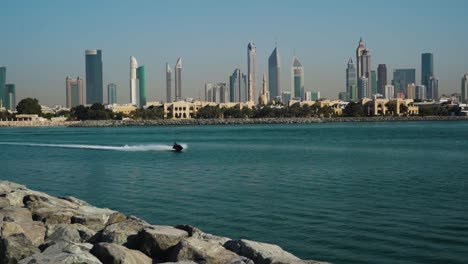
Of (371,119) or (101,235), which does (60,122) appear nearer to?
(371,119)

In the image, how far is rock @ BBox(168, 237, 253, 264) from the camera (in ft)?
26.9

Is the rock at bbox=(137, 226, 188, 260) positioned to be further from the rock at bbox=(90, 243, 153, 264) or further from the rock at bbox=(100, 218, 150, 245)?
the rock at bbox=(90, 243, 153, 264)

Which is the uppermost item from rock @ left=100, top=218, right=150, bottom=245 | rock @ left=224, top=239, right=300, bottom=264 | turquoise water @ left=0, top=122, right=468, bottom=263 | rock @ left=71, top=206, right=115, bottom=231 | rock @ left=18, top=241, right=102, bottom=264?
rock @ left=18, top=241, right=102, bottom=264

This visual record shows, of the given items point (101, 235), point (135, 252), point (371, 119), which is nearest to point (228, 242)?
point (135, 252)

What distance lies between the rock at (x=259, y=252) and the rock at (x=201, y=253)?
216mm

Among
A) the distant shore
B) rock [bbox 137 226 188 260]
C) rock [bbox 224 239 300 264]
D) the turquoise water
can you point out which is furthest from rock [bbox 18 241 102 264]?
the distant shore

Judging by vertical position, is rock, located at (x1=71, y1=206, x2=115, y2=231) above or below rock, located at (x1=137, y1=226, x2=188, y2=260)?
below

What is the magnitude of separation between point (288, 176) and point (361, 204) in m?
9.01

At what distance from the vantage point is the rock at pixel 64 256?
24.2 ft

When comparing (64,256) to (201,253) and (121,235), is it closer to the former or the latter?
(201,253)

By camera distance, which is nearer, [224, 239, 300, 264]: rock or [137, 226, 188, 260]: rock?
[224, 239, 300, 264]: rock

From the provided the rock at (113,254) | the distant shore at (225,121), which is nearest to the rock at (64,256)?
the rock at (113,254)

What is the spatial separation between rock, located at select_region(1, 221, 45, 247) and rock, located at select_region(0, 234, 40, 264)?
56 centimetres

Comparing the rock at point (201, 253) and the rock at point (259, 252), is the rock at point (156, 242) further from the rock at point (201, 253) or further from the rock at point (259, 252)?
the rock at point (259, 252)
